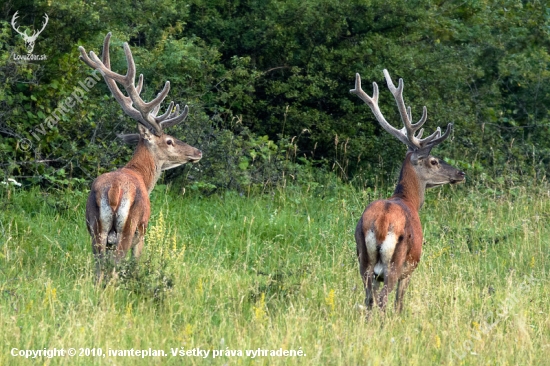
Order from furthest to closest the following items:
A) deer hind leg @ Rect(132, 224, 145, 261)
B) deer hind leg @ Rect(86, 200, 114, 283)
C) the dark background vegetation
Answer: the dark background vegetation → deer hind leg @ Rect(132, 224, 145, 261) → deer hind leg @ Rect(86, 200, 114, 283)

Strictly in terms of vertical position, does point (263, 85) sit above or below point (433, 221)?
above

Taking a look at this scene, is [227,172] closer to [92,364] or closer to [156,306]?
[156,306]

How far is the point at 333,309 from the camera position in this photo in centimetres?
570

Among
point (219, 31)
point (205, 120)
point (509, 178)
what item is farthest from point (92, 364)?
point (219, 31)

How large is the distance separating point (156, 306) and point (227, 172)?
3.89 metres

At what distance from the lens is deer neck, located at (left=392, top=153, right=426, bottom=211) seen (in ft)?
24.1

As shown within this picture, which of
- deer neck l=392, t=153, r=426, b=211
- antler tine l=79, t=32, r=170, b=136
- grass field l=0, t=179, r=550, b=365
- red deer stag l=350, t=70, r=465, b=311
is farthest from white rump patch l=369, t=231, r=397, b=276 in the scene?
antler tine l=79, t=32, r=170, b=136

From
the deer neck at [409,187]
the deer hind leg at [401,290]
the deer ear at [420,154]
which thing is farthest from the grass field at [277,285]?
the deer ear at [420,154]

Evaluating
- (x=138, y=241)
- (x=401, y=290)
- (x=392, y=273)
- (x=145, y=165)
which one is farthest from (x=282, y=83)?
(x=392, y=273)

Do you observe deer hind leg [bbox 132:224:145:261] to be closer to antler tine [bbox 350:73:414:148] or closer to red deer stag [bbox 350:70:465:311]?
red deer stag [bbox 350:70:465:311]

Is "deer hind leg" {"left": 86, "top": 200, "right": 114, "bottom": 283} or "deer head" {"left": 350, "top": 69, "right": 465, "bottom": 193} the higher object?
"deer head" {"left": 350, "top": 69, "right": 465, "bottom": 193}

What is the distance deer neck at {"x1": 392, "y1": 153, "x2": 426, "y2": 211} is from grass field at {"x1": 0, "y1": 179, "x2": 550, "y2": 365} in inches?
22.2

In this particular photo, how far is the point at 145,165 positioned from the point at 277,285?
224cm

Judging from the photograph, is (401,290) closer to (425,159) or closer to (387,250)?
(387,250)
